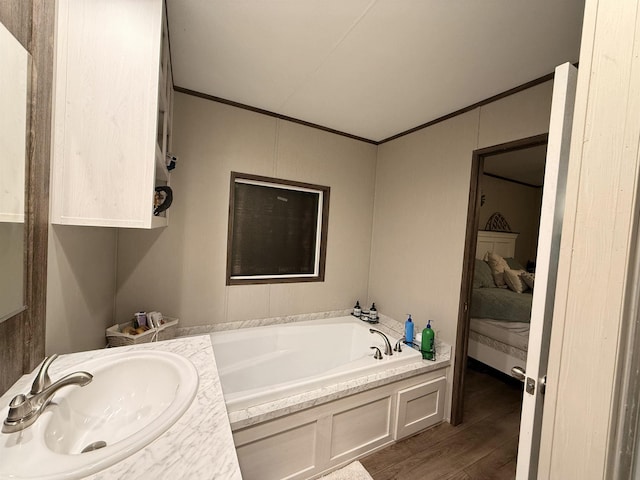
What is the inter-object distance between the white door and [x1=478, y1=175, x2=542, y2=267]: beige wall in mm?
3706

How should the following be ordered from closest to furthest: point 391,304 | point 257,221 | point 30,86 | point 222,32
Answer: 1. point 30,86
2. point 222,32
3. point 257,221
4. point 391,304

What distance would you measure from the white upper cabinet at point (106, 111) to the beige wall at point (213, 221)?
1.01 meters

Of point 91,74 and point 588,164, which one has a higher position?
point 91,74

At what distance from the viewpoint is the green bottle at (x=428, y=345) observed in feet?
6.70

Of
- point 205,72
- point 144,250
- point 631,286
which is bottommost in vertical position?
point 144,250

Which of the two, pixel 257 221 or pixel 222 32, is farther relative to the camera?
pixel 257 221

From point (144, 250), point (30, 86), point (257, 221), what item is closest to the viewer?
point (30, 86)

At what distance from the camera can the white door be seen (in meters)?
0.79

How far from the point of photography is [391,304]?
2.67 m

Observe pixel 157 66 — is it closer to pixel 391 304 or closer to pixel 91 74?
pixel 91 74

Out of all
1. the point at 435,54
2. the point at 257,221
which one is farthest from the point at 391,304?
the point at 435,54

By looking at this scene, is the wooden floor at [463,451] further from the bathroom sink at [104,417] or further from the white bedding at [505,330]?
the bathroom sink at [104,417]

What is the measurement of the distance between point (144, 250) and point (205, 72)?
4.43 feet

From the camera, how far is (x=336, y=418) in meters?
1.63
